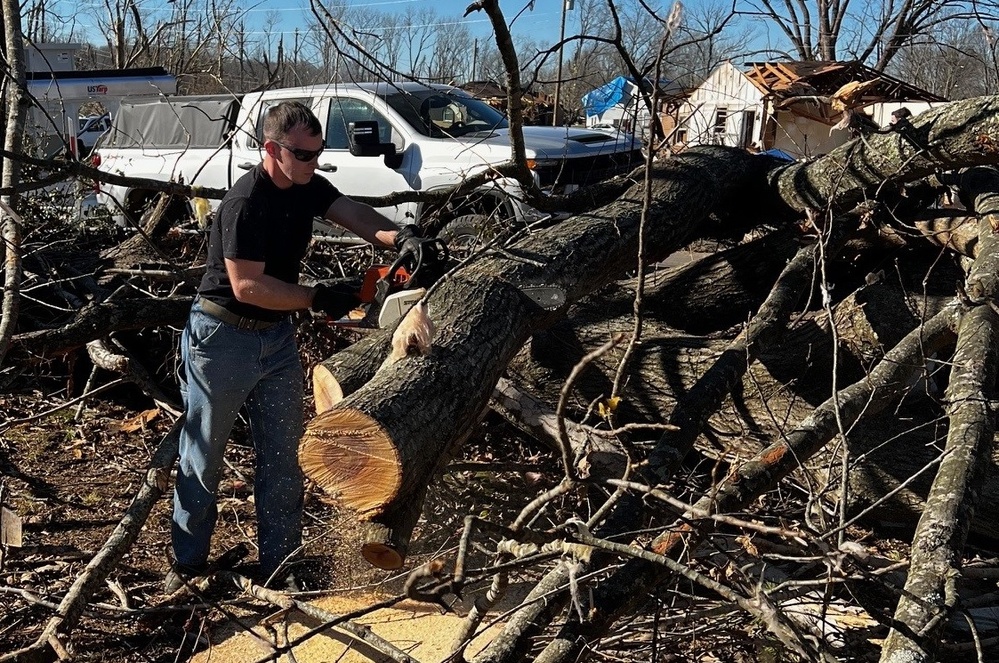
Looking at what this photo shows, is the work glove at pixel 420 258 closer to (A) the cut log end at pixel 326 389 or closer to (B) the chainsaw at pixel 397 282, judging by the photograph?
(B) the chainsaw at pixel 397 282

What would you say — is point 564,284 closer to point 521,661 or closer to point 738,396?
point 738,396

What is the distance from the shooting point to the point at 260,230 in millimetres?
3367

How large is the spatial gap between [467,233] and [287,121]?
3443 millimetres

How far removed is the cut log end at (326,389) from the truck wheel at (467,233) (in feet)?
5.61

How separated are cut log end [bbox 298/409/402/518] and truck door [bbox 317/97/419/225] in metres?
5.62

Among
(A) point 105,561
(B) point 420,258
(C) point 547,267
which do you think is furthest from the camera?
(C) point 547,267

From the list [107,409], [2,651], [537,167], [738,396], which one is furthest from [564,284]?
[537,167]

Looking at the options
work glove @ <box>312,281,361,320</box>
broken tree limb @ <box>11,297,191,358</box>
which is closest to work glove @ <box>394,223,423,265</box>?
work glove @ <box>312,281,361,320</box>

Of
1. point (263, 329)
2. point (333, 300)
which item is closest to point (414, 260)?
point (333, 300)

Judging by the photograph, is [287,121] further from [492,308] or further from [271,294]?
[492,308]

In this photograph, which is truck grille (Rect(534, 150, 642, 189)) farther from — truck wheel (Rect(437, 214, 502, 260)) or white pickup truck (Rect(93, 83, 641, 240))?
truck wheel (Rect(437, 214, 502, 260))

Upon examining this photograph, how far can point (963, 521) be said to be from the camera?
8.39ft

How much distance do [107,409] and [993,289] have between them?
4.75 meters

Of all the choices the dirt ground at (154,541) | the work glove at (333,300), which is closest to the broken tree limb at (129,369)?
the dirt ground at (154,541)
